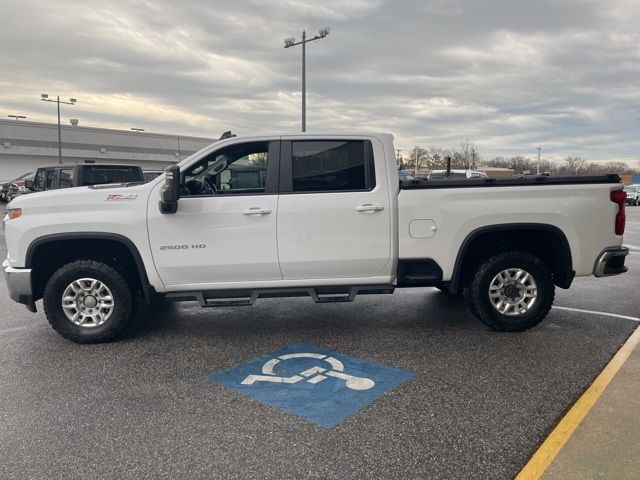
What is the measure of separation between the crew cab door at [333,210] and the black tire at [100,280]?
5.28 feet

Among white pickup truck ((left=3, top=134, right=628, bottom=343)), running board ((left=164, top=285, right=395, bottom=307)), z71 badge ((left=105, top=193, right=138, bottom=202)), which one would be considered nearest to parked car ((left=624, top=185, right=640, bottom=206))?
white pickup truck ((left=3, top=134, right=628, bottom=343))

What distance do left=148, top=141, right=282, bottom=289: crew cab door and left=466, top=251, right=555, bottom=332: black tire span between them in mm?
2037

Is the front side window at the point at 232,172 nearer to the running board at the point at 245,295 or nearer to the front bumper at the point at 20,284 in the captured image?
the running board at the point at 245,295

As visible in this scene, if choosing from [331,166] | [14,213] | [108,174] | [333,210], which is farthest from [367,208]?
[108,174]

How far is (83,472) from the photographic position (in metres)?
2.89

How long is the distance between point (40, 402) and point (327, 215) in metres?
2.82

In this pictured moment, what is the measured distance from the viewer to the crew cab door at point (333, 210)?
193 inches

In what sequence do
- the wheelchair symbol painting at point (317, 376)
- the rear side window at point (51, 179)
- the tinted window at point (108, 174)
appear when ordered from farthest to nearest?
the rear side window at point (51, 179) → the tinted window at point (108, 174) → the wheelchair symbol painting at point (317, 376)

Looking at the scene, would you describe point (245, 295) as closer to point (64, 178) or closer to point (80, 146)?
point (64, 178)

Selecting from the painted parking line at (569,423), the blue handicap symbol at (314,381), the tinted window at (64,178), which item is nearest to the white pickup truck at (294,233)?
the blue handicap symbol at (314,381)

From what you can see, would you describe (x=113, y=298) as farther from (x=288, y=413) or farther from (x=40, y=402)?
(x=288, y=413)

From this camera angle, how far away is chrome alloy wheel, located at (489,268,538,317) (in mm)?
5199

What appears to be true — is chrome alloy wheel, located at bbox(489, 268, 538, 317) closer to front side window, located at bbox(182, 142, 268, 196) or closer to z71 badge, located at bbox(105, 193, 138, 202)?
front side window, located at bbox(182, 142, 268, 196)

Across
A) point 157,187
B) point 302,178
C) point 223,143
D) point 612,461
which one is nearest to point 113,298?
point 157,187
